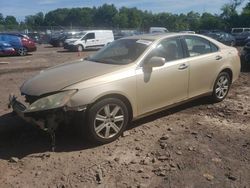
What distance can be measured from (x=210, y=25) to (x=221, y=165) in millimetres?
67868

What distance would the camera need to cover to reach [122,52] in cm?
569

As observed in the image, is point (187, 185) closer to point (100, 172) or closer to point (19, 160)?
point (100, 172)

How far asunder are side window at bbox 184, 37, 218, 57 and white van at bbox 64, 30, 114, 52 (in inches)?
787

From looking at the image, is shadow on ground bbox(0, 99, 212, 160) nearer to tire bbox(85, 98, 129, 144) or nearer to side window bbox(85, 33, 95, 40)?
tire bbox(85, 98, 129, 144)

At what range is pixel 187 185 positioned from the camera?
12.2 feet

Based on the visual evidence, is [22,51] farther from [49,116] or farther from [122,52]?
[49,116]

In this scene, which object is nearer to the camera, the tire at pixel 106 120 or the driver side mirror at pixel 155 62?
the tire at pixel 106 120

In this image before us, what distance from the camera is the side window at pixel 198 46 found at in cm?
603

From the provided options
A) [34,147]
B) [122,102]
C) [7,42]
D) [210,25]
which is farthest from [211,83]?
[210,25]

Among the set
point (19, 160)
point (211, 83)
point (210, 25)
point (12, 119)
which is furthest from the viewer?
point (210, 25)

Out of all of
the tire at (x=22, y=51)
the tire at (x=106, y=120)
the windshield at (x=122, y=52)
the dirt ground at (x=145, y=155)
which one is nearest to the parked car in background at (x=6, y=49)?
the tire at (x=22, y=51)

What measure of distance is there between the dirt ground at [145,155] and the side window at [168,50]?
3.67 feet

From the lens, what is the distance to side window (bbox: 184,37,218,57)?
6.03m

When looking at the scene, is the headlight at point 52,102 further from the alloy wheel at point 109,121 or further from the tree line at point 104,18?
the tree line at point 104,18
